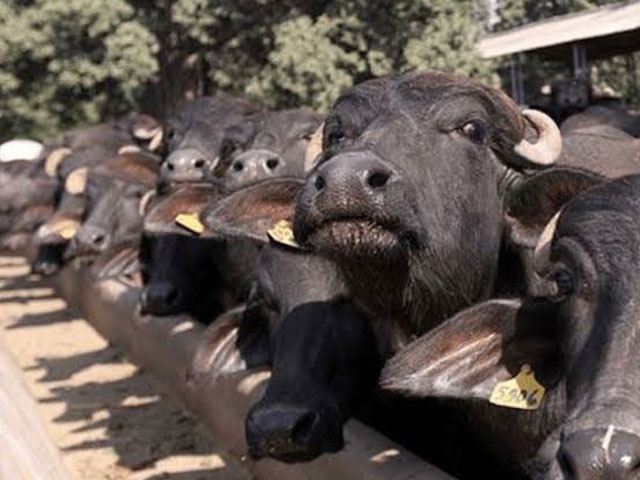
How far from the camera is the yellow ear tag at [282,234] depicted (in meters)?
3.38

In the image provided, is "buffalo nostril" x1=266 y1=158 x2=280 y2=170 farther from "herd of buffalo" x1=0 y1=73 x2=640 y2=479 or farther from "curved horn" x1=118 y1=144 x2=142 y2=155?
"curved horn" x1=118 y1=144 x2=142 y2=155

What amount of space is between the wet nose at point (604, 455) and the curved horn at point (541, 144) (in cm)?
140

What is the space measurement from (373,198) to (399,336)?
28.1 inches

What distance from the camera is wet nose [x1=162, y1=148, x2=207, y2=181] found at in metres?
5.51

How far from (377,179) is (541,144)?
840 mm

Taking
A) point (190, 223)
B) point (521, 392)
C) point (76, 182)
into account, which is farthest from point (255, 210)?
point (76, 182)

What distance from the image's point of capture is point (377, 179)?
2.70m

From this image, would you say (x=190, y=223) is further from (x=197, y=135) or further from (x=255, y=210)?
(x=197, y=135)

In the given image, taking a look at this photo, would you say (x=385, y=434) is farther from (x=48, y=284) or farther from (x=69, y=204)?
(x=48, y=284)

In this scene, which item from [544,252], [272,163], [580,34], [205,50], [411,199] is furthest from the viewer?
[205,50]

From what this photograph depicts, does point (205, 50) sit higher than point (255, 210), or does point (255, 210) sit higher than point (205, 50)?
point (255, 210)

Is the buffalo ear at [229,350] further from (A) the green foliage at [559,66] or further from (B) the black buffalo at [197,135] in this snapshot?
(A) the green foliage at [559,66]

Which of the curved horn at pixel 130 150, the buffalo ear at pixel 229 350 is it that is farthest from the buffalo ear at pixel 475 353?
the curved horn at pixel 130 150

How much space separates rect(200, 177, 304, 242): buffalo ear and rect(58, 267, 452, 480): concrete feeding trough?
0.77m
